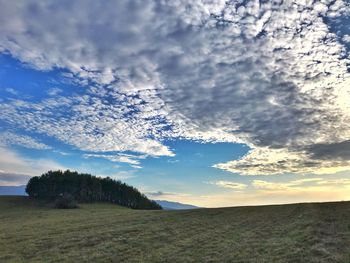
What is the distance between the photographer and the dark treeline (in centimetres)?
13650

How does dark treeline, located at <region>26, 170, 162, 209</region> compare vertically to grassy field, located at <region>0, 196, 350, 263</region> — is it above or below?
above

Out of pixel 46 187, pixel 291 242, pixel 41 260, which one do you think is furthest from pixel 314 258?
pixel 46 187

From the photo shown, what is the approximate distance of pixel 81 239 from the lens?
36.1m

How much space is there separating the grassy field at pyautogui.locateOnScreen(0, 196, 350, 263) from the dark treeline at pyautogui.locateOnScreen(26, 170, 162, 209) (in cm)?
9658

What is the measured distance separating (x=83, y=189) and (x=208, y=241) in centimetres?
11575

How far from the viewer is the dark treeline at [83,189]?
13650cm

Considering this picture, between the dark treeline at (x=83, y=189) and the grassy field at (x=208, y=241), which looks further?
the dark treeline at (x=83, y=189)

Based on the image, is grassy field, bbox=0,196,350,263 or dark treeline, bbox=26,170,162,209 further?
dark treeline, bbox=26,170,162,209

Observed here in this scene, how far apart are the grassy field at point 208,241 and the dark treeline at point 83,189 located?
96578 mm

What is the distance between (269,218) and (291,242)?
48.1 feet

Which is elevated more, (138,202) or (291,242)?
(138,202)

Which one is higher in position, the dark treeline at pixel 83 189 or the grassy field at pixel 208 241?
the dark treeline at pixel 83 189

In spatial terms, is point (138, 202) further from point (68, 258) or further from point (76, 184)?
point (68, 258)

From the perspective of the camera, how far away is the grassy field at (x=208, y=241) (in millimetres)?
25484
